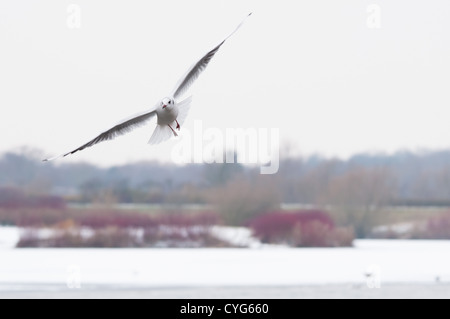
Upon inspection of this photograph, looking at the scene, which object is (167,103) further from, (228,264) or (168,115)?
(228,264)

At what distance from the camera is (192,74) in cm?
954

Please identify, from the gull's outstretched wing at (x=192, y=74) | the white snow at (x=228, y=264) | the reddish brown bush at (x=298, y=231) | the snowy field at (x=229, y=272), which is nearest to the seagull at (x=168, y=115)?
the gull's outstretched wing at (x=192, y=74)

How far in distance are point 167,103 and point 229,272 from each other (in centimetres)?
754

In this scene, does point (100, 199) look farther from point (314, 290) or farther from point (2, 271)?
point (314, 290)

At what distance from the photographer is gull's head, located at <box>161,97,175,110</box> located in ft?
29.1

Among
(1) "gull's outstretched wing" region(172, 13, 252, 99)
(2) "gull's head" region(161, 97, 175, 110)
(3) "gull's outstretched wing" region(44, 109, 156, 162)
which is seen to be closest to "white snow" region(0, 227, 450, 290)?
(3) "gull's outstretched wing" region(44, 109, 156, 162)

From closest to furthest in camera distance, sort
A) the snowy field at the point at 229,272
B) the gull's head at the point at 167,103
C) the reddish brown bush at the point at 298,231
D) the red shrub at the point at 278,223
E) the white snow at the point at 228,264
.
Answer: the gull's head at the point at 167,103 < the snowy field at the point at 229,272 < the white snow at the point at 228,264 < the reddish brown bush at the point at 298,231 < the red shrub at the point at 278,223

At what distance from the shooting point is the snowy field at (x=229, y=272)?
13.7 m

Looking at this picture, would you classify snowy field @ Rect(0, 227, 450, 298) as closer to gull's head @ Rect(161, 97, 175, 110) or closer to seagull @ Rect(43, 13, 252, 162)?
seagull @ Rect(43, 13, 252, 162)

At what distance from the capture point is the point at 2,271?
53.4 feet

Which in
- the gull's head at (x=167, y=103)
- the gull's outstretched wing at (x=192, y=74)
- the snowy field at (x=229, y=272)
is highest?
the gull's outstretched wing at (x=192, y=74)

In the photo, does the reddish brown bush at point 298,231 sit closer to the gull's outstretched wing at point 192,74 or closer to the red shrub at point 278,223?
the red shrub at point 278,223
